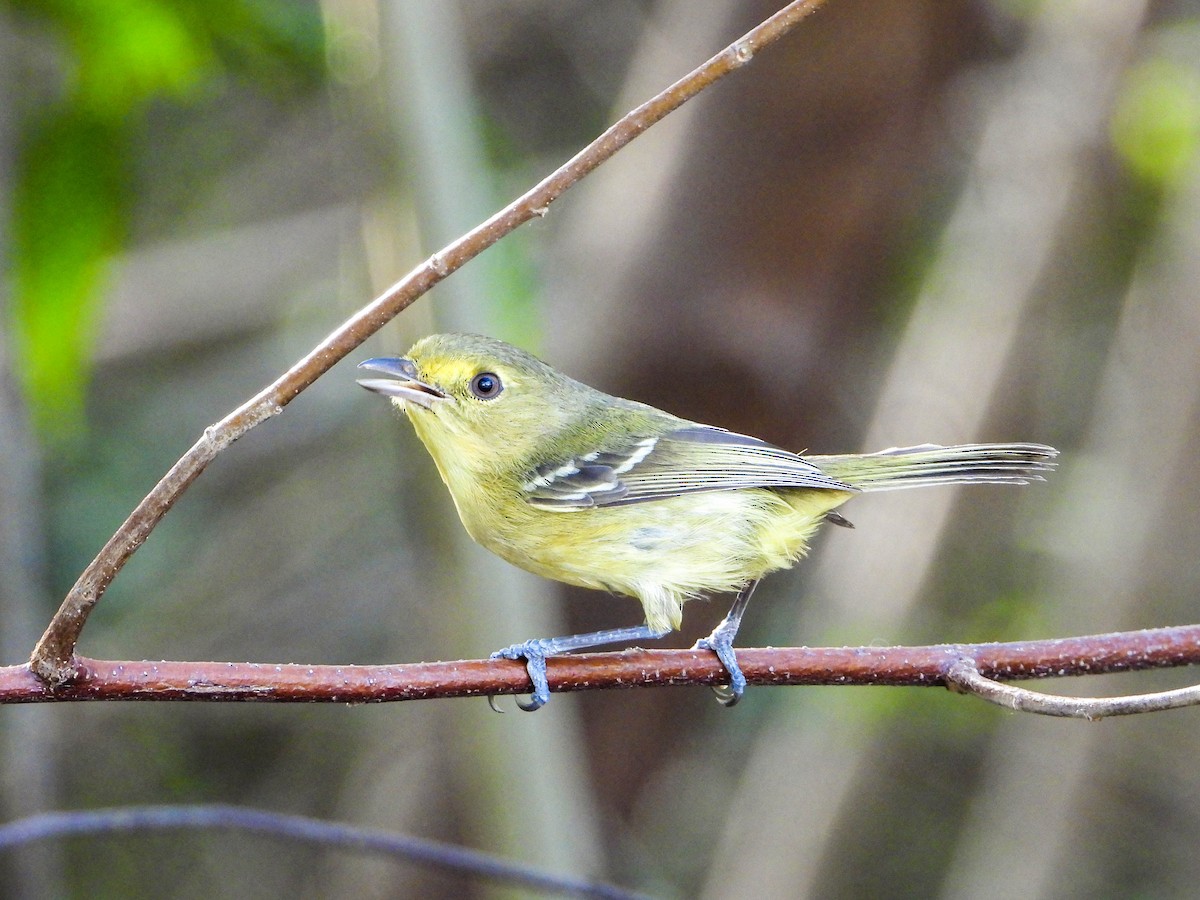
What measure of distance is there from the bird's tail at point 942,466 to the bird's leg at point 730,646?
41cm

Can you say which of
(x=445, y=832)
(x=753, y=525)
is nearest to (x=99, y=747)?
(x=445, y=832)

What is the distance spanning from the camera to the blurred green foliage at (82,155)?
2752 millimetres

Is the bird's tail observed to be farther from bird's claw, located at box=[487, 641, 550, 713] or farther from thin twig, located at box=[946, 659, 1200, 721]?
bird's claw, located at box=[487, 641, 550, 713]

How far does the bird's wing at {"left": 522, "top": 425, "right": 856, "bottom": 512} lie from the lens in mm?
2977

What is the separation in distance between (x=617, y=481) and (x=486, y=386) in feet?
1.38

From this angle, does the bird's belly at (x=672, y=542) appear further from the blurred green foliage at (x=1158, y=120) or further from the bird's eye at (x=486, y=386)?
the blurred green foliage at (x=1158, y=120)

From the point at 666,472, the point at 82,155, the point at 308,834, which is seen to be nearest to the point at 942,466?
the point at 666,472

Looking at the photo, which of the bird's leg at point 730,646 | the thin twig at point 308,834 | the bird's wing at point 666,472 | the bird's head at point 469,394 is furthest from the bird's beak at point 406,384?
the thin twig at point 308,834

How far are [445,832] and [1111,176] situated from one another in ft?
17.0

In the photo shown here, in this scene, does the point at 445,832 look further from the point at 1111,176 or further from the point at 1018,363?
the point at 1111,176

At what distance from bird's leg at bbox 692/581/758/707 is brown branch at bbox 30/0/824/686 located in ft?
3.22

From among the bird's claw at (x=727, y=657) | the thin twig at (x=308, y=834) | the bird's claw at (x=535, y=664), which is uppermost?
the bird's claw at (x=727, y=657)

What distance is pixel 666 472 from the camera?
10.5 feet

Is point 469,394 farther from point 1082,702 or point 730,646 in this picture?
point 1082,702
